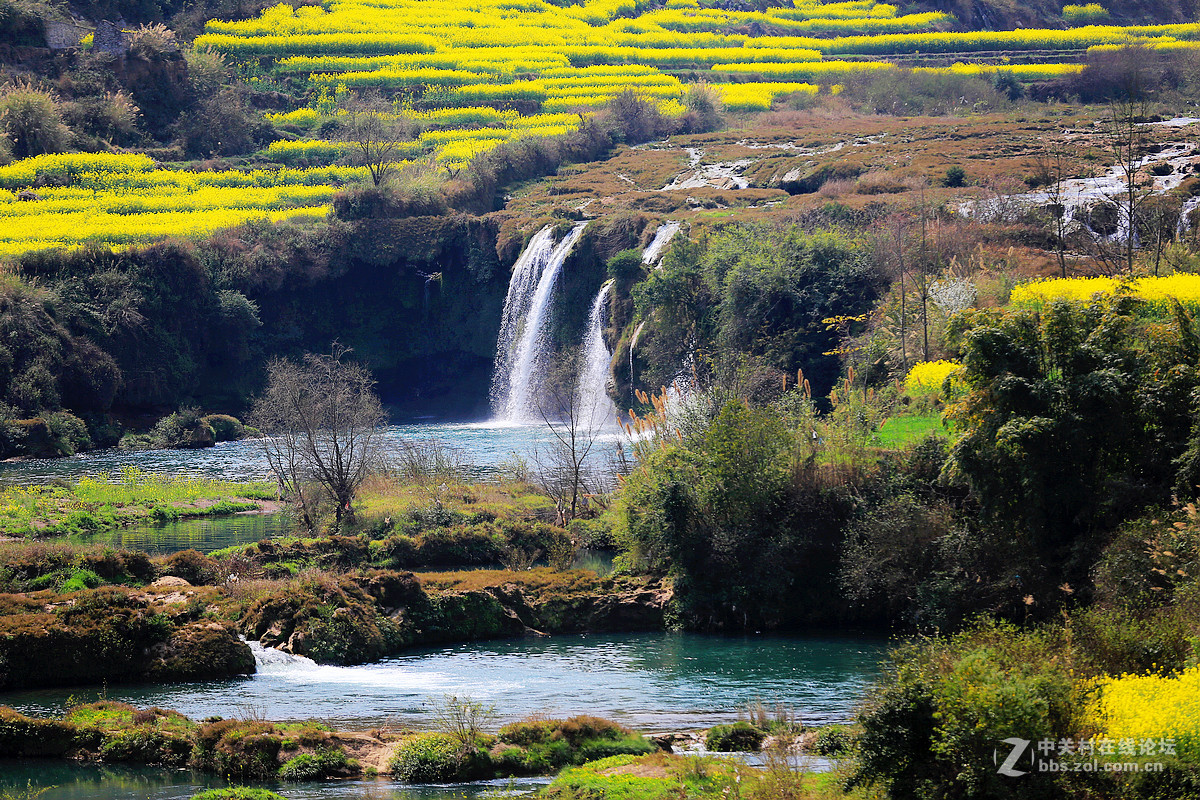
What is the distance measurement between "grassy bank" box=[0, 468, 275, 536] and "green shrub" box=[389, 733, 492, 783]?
25.7 meters

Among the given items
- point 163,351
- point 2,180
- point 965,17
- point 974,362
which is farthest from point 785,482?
point 965,17

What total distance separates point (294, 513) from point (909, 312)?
23.4 metres

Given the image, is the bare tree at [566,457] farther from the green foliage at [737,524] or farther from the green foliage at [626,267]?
the green foliage at [737,524]

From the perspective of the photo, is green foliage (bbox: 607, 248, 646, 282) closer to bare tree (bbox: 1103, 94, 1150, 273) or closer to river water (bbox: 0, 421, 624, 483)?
river water (bbox: 0, 421, 624, 483)

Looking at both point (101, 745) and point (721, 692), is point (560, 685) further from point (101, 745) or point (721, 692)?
point (101, 745)

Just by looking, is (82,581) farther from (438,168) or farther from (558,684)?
(438,168)

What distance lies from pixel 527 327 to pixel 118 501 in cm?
2803

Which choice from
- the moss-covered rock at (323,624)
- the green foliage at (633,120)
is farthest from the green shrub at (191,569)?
the green foliage at (633,120)

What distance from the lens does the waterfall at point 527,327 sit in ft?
222

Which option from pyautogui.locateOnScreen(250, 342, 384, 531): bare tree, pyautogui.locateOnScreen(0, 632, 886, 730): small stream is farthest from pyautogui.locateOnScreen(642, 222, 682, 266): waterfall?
pyautogui.locateOnScreen(0, 632, 886, 730): small stream

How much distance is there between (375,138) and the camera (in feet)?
307

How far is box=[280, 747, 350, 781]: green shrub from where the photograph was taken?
769 inches

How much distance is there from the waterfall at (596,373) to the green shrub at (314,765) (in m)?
41.5

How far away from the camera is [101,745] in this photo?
20.4 meters
